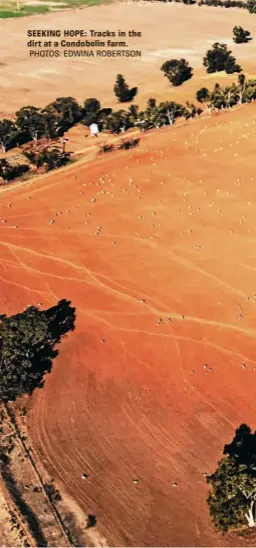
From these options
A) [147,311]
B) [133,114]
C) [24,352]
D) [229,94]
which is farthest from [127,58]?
[24,352]

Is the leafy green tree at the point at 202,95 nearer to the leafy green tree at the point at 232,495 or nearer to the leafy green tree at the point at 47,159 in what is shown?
the leafy green tree at the point at 47,159

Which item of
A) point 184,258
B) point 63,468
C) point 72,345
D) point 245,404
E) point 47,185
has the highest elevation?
point 47,185

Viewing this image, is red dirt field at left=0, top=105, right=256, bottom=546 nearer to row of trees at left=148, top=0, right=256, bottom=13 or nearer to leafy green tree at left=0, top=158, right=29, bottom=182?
leafy green tree at left=0, top=158, right=29, bottom=182

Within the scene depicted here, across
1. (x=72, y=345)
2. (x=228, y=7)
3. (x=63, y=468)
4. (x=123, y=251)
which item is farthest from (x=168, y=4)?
(x=63, y=468)

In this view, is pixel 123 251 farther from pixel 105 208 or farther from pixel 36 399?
pixel 36 399

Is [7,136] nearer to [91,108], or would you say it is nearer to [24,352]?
[91,108]

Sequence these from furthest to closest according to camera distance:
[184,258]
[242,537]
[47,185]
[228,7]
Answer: [228,7], [47,185], [184,258], [242,537]

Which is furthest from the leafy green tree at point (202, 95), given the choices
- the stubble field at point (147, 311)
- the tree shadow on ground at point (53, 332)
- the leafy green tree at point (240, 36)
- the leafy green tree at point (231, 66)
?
the tree shadow on ground at point (53, 332)
